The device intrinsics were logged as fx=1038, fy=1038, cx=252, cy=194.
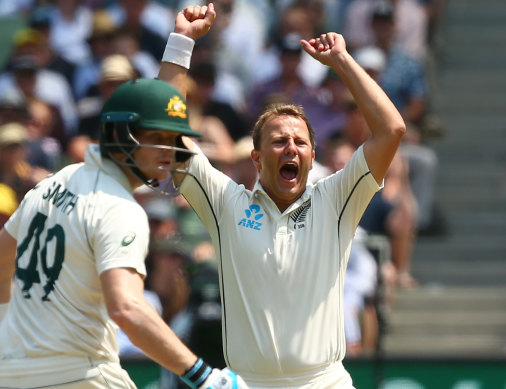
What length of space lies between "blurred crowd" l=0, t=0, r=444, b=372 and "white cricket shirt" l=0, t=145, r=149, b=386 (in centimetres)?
263

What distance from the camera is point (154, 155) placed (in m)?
4.50

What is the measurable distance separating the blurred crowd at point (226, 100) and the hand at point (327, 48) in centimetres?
276

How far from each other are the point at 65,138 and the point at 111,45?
1.28 m

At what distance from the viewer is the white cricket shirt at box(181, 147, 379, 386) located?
476cm

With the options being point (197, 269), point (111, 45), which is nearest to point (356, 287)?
point (197, 269)

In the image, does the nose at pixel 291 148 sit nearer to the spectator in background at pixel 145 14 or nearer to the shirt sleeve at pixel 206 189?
the shirt sleeve at pixel 206 189

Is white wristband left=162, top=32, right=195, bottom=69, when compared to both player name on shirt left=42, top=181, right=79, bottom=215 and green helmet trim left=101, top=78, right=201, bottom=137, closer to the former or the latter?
green helmet trim left=101, top=78, right=201, bottom=137

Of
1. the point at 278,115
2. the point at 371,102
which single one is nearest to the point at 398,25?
the point at 278,115

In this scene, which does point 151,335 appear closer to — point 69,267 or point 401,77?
point 69,267

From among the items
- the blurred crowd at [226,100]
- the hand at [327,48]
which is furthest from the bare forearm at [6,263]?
the blurred crowd at [226,100]

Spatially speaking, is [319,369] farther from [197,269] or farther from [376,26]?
[376,26]

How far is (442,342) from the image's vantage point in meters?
9.36

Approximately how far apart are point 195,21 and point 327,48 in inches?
31.6

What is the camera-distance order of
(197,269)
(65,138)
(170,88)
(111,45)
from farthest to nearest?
(111,45)
(65,138)
(197,269)
(170,88)
